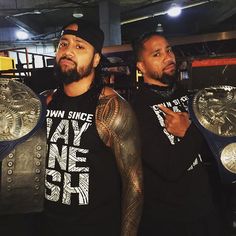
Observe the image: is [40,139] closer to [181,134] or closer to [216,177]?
[181,134]

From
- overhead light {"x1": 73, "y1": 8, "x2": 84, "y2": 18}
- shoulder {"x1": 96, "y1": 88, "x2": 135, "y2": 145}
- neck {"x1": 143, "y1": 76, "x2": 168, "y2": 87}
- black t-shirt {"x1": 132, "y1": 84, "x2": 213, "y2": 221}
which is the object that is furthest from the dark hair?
overhead light {"x1": 73, "y1": 8, "x2": 84, "y2": 18}

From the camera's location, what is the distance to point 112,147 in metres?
1.48

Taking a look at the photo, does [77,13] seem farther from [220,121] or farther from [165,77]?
[220,121]

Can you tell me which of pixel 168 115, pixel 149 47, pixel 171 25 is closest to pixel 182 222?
pixel 168 115

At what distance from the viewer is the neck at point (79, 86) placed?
1.60 m

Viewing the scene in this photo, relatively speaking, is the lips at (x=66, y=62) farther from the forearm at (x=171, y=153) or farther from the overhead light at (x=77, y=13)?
the overhead light at (x=77, y=13)

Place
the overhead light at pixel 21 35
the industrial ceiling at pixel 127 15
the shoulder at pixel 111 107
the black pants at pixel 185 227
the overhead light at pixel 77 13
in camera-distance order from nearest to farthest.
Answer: the shoulder at pixel 111 107
the black pants at pixel 185 227
the overhead light at pixel 77 13
the industrial ceiling at pixel 127 15
the overhead light at pixel 21 35

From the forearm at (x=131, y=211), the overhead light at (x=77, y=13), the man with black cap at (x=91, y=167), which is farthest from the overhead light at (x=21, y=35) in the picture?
the forearm at (x=131, y=211)

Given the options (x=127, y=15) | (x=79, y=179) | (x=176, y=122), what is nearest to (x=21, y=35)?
(x=127, y=15)

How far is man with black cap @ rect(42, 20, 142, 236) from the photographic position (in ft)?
4.75

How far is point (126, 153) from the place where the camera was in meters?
1.46

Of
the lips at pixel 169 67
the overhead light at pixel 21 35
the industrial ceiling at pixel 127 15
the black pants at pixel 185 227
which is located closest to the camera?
the black pants at pixel 185 227

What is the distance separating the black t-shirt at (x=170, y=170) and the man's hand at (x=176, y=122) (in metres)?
0.04

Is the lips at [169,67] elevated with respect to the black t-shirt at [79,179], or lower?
elevated
